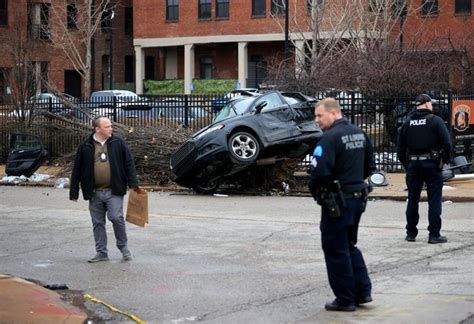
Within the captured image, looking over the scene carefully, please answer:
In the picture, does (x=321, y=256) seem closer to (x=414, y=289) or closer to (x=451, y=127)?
(x=414, y=289)

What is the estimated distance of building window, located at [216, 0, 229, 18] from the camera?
195 ft

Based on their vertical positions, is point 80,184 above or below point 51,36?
below

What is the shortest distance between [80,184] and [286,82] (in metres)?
14.7

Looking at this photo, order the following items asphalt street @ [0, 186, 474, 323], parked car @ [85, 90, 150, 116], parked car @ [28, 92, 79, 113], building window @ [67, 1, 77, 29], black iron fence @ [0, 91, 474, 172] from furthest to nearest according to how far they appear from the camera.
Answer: building window @ [67, 1, 77, 29] → parked car @ [28, 92, 79, 113] → parked car @ [85, 90, 150, 116] → black iron fence @ [0, 91, 474, 172] → asphalt street @ [0, 186, 474, 323]

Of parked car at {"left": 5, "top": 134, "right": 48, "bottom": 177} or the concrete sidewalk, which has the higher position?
parked car at {"left": 5, "top": 134, "right": 48, "bottom": 177}

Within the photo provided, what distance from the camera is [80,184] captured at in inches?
431

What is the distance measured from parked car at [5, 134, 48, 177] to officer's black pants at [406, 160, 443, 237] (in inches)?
477

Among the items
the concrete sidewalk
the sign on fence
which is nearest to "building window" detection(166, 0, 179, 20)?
the sign on fence

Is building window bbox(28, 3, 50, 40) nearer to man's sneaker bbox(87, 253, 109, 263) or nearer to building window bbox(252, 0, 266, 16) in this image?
building window bbox(252, 0, 266, 16)

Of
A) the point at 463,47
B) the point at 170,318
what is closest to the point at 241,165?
the point at 170,318

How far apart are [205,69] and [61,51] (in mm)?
11488

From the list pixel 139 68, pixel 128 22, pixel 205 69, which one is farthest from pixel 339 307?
pixel 128 22

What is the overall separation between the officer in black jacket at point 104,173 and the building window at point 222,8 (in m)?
49.9

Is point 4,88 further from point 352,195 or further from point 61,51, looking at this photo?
point 61,51
